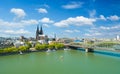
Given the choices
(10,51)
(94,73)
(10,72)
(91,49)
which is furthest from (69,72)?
(91,49)

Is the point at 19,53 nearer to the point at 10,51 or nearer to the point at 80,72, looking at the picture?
the point at 10,51

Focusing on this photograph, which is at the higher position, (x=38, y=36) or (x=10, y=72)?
(x=38, y=36)

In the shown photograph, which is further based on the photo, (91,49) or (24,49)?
(91,49)

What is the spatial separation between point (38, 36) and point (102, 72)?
48.4 metres

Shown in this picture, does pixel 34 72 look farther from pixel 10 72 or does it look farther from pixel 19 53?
pixel 19 53

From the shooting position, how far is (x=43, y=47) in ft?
121

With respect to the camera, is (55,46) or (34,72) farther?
(55,46)

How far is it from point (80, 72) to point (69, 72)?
3.02ft


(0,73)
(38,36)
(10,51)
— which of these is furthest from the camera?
(38,36)

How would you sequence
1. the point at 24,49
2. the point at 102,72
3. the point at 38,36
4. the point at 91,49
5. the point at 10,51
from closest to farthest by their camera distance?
the point at 102,72, the point at 10,51, the point at 24,49, the point at 91,49, the point at 38,36

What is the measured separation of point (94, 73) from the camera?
14875 millimetres

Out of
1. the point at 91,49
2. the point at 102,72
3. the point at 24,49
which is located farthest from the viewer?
the point at 91,49

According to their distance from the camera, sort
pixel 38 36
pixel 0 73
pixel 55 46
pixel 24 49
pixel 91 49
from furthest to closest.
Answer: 1. pixel 38 36
2. pixel 55 46
3. pixel 91 49
4. pixel 24 49
5. pixel 0 73

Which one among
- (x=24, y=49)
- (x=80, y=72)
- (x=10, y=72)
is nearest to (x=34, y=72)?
(x=10, y=72)
